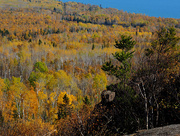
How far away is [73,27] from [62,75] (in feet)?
489

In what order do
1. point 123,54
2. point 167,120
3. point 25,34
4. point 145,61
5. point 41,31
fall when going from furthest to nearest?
point 41,31 < point 25,34 < point 123,54 < point 145,61 < point 167,120

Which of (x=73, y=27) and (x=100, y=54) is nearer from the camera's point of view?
(x=100, y=54)

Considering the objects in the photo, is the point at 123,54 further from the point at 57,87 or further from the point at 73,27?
the point at 73,27

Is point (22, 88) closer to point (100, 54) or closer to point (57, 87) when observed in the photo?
point (57, 87)

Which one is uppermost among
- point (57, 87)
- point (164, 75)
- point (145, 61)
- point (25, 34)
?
point (25, 34)

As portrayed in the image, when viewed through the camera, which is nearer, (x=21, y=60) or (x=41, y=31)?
(x=21, y=60)

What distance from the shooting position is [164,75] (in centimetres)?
1027

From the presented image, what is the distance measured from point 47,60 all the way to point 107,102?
212 feet

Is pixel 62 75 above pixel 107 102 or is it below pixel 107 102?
below

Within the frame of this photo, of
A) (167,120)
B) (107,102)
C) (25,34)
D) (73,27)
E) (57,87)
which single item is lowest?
(57,87)

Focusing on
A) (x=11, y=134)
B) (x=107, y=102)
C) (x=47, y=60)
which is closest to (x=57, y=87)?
(x=107, y=102)

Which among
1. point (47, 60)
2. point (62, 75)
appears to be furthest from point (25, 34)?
point (62, 75)

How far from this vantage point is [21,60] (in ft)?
216

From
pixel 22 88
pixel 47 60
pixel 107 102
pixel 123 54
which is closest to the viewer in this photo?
pixel 107 102
